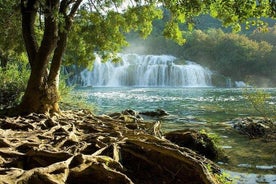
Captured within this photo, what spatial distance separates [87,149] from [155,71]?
60.5 metres

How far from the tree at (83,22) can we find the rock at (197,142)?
3.47 meters

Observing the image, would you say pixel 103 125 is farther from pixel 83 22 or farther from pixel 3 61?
pixel 3 61

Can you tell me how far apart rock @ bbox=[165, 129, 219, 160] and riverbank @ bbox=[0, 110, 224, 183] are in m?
2.53

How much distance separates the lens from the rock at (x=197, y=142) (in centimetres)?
987

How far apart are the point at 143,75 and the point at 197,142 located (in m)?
57.3

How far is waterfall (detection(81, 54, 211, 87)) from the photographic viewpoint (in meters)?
65.2

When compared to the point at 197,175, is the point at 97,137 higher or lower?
higher

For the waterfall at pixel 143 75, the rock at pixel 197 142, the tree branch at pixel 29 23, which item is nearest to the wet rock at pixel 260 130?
the rock at pixel 197 142

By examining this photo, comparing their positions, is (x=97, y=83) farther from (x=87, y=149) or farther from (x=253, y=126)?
(x=87, y=149)

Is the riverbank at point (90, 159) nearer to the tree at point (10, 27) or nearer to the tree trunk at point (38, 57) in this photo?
the tree trunk at point (38, 57)

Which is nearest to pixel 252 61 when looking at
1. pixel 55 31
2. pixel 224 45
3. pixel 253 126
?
pixel 224 45

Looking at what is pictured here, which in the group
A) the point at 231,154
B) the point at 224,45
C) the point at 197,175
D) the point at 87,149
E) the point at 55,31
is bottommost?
the point at 231,154

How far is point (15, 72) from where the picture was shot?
17094 mm

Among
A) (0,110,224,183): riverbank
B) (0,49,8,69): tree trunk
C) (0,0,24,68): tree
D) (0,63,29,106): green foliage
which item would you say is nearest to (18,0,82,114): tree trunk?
(0,0,24,68): tree
